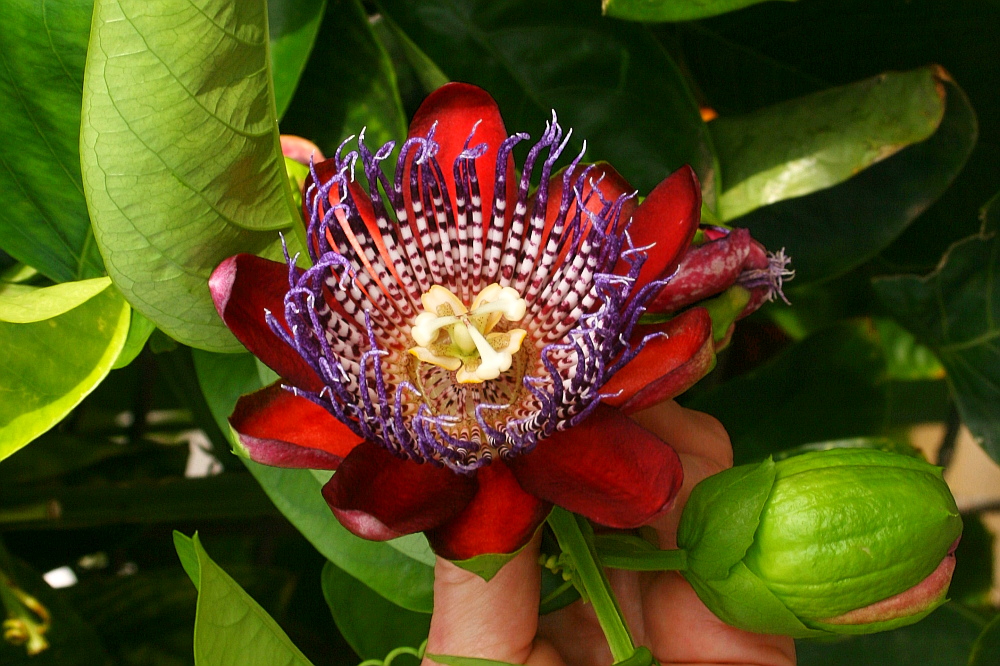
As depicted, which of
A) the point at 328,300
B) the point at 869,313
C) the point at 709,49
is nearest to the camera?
the point at 328,300

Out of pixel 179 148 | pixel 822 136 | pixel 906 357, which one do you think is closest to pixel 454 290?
pixel 179 148

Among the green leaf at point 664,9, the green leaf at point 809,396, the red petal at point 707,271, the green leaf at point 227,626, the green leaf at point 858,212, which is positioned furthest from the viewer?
the green leaf at point 809,396

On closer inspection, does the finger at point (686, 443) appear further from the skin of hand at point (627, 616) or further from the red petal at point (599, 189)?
the red petal at point (599, 189)

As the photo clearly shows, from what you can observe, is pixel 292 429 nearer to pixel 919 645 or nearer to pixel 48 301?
pixel 48 301

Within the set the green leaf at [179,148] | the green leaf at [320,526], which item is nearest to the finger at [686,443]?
the green leaf at [320,526]

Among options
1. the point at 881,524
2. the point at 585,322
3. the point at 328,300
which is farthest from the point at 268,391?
the point at 881,524

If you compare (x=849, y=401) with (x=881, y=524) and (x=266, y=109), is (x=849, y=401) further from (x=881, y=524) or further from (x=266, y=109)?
(x=266, y=109)

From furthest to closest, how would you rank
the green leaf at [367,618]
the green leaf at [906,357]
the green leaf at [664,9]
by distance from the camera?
the green leaf at [906,357]
the green leaf at [367,618]
the green leaf at [664,9]
